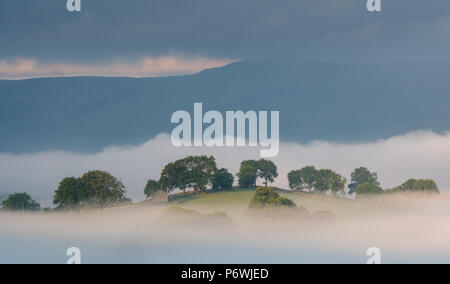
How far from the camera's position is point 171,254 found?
102 feet

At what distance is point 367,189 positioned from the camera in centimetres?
3806

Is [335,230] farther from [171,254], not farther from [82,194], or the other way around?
[82,194]

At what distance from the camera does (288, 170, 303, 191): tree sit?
1489 inches

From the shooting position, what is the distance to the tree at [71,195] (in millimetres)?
35750

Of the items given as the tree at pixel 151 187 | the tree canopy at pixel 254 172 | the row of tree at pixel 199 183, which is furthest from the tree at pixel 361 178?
the tree at pixel 151 187

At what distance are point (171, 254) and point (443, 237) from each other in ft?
40.7

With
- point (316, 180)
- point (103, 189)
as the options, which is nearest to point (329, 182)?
point (316, 180)

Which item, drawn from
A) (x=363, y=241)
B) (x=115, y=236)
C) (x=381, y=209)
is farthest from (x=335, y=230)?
(x=115, y=236)

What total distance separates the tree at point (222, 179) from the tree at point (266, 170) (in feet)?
4.92

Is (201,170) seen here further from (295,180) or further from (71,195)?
(71,195)

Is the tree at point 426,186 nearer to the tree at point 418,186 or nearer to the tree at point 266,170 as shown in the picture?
the tree at point 418,186

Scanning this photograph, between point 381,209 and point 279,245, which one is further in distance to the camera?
point 381,209

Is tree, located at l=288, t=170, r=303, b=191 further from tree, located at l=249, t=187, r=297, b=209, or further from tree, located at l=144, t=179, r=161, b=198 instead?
tree, located at l=144, t=179, r=161, b=198

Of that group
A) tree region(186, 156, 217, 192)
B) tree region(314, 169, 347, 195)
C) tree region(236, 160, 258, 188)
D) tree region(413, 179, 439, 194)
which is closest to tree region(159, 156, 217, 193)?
tree region(186, 156, 217, 192)
